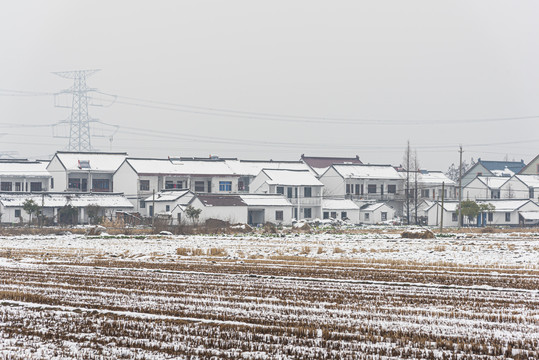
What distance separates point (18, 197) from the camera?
221 ft

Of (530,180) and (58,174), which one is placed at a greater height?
(530,180)

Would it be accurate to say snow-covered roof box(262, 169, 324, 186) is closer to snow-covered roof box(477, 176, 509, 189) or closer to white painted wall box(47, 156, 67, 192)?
white painted wall box(47, 156, 67, 192)

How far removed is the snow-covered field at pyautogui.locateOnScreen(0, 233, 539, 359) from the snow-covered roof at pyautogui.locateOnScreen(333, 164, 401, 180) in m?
57.7

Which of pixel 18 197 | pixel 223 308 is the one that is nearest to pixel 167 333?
pixel 223 308

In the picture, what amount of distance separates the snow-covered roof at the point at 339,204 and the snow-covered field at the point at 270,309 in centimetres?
5235

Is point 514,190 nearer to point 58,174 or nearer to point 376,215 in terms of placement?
point 376,215

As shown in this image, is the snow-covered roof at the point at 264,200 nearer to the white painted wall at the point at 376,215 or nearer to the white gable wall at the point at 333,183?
the white painted wall at the point at 376,215

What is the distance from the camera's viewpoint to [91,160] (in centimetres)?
7912

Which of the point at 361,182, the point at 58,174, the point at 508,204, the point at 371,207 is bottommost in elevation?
the point at 371,207

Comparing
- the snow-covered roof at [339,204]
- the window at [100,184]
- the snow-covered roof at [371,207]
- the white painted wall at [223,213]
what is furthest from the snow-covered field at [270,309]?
the window at [100,184]

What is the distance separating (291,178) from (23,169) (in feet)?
94.4

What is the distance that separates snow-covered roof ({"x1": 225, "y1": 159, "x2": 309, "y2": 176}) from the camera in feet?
275

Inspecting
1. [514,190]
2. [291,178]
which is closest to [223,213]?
[291,178]

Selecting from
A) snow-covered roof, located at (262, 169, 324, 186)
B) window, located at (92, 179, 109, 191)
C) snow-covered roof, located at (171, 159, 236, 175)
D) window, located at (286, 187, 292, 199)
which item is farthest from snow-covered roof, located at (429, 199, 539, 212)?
window, located at (92, 179, 109, 191)
